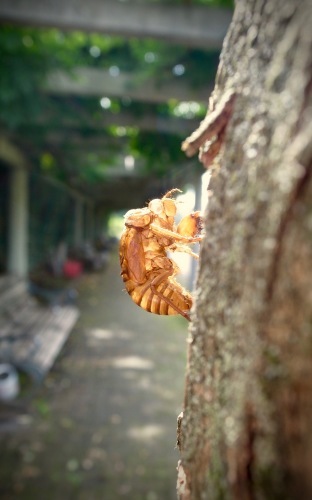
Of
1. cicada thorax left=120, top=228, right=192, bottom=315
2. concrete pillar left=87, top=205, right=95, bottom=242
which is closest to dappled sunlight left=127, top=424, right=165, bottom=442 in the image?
cicada thorax left=120, top=228, right=192, bottom=315

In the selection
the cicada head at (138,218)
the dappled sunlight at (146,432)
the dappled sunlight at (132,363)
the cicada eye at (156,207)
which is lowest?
the dappled sunlight at (146,432)

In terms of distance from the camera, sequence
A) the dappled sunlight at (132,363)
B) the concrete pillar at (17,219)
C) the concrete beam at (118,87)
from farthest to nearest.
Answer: the concrete pillar at (17,219), the dappled sunlight at (132,363), the concrete beam at (118,87)

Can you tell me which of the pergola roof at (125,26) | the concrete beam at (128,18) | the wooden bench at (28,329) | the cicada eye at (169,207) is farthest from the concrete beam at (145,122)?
the cicada eye at (169,207)

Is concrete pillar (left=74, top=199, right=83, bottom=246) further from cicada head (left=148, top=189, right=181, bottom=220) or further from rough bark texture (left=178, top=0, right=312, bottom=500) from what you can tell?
rough bark texture (left=178, top=0, right=312, bottom=500)

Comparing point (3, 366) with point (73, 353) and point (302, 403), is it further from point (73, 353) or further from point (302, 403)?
point (302, 403)

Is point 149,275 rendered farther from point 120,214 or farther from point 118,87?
point 120,214

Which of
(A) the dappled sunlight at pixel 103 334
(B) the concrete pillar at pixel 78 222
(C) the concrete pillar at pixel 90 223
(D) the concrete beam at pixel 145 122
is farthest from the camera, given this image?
(C) the concrete pillar at pixel 90 223

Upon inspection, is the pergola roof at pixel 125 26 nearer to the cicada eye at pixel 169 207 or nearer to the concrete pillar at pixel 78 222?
the cicada eye at pixel 169 207
